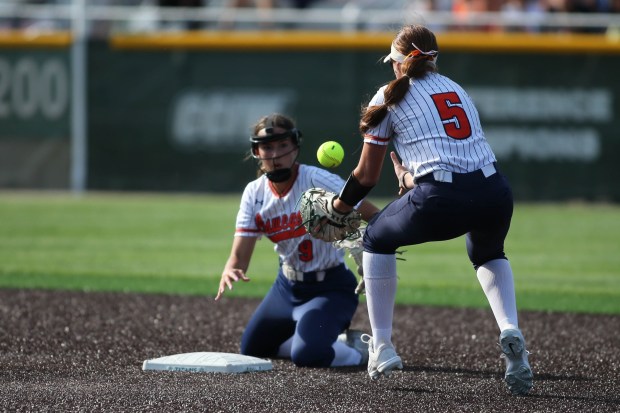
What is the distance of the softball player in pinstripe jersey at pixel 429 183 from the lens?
512 cm

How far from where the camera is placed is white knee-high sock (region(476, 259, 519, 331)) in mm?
5352

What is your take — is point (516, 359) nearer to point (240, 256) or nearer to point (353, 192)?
point (353, 192)

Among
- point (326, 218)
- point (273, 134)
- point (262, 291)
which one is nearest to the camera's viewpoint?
point (326, 218)

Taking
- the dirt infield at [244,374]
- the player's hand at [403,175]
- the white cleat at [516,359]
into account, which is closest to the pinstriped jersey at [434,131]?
the player's hand at [403,175]

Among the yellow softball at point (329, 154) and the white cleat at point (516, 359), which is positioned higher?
the yellow softball at point (329, 154)

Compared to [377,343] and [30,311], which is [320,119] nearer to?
[30,311]

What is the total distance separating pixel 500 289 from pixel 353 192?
914 mm

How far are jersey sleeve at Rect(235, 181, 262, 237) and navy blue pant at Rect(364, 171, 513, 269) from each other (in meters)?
1.21

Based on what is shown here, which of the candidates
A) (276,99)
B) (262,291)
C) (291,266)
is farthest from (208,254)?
(276,99)

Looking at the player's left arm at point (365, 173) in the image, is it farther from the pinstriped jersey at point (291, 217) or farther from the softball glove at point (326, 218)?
the pinstriped jersey at point (291, 217)

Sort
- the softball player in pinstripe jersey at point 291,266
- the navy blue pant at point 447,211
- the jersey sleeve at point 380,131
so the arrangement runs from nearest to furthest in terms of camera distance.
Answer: the navy blue pant at point 447,211
the jersey sleeve at point 380,131
the softball player in pinstripe jersey at point 291,266

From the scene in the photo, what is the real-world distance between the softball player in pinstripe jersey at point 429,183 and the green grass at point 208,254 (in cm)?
357

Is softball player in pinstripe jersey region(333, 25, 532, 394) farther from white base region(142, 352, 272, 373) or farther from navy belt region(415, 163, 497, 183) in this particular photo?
white base region(142, 352, 272, 373)

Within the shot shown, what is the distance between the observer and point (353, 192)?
17.6ft
